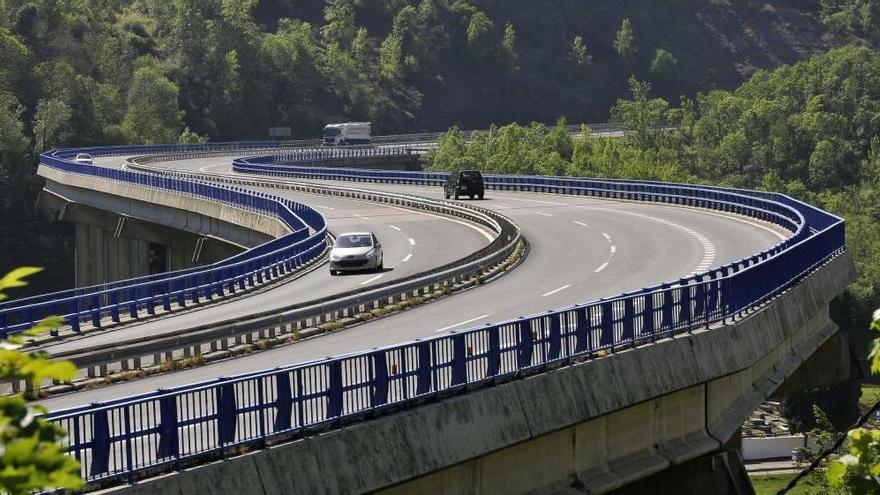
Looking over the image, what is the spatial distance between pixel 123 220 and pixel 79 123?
191ft

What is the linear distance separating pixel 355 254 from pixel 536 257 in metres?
6.06

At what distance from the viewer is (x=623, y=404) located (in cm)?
2388

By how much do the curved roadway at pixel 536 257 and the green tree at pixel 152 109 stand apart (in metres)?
70.3

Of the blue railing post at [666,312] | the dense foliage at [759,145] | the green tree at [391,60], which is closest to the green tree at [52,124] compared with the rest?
the dense foliage at [759,145]

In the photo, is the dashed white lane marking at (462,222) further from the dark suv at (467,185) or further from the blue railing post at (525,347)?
the blue railing post at (525,347)

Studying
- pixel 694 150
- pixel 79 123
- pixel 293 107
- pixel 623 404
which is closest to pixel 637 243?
pixel 623 404

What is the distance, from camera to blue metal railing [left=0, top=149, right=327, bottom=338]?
116 feet

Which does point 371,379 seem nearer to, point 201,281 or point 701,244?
point 201,281

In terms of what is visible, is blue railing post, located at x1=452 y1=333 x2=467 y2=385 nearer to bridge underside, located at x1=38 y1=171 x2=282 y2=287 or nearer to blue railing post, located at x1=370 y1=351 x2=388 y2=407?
blue railing post, located at x1=370 y1=351 x2=388 y2=407

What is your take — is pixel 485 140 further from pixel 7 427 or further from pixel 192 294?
pixel 7 427

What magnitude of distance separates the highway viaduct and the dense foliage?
248 feet

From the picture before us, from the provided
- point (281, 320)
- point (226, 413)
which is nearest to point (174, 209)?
point (281, 320)

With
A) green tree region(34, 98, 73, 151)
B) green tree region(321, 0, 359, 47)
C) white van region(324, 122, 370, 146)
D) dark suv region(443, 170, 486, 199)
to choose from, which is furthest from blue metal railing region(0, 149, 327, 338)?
green tree region(321, 0, 359, 47)

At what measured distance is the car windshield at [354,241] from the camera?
48156 millimetres
